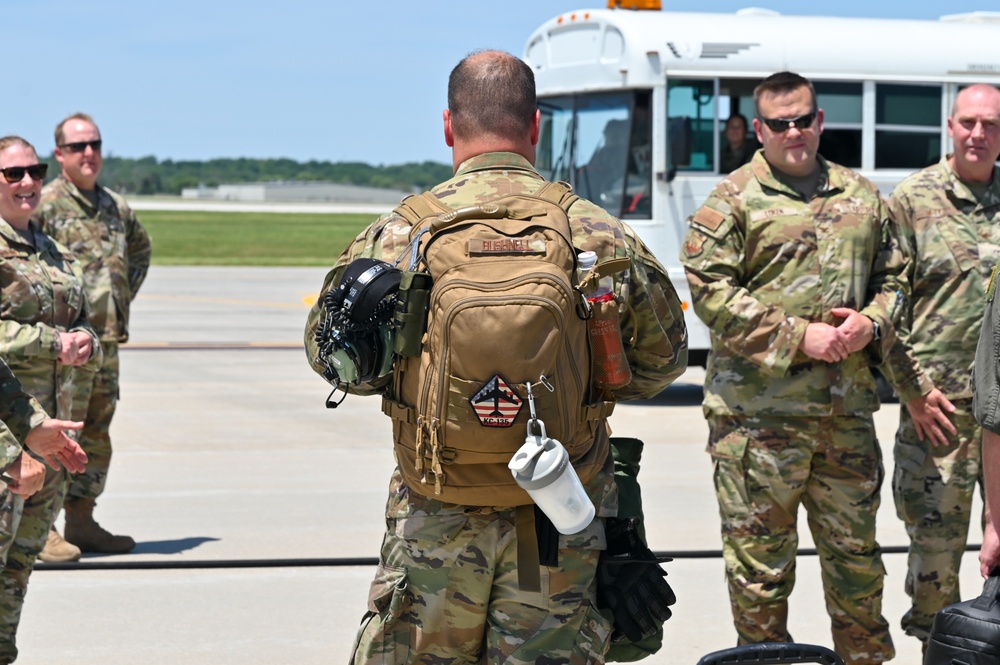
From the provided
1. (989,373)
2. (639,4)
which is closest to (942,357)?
(989,373)

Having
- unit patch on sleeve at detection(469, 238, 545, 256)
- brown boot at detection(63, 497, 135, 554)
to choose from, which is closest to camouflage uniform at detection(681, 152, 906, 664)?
unit patch on sleeve at detection(469, 238, 545, 256)

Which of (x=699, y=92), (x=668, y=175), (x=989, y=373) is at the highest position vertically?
(x=699, y=92)

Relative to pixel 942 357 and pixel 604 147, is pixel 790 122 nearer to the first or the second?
pixel 942 357

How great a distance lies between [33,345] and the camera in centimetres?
518

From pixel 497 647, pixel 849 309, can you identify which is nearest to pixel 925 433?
pixel 849 309

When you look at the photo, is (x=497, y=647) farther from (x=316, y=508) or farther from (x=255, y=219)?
(x=255, y=219)

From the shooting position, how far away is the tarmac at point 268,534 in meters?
5.66

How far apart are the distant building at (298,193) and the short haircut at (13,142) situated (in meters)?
128

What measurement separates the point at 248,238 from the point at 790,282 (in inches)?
2000

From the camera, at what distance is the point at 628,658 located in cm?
325

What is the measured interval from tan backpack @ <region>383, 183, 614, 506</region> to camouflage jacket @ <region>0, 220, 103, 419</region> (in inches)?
100

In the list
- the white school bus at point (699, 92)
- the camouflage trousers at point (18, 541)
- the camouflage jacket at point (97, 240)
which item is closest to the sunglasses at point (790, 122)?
the camouflage trousers at point (18, 541)

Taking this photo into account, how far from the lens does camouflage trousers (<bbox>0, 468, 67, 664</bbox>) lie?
473 cm

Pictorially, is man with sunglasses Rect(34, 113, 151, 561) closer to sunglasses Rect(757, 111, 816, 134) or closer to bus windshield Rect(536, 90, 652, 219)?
sunglasses Rect(757, 111, 816, 134)
